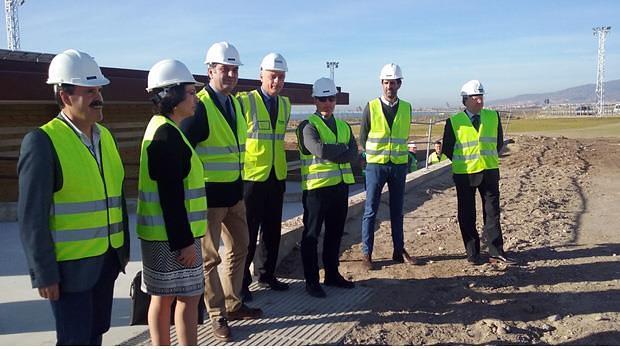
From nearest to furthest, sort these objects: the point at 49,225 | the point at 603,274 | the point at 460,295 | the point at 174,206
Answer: the point at 49,225, the point at 174,206, the point at 460,295, the point at 603,274

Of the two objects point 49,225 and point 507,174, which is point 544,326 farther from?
point 507,174

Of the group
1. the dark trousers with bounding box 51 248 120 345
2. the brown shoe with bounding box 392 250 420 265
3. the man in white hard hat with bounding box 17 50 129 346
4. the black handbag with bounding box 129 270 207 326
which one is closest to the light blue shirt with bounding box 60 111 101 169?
the man in white hard hat with bounding box 17 50 129 346

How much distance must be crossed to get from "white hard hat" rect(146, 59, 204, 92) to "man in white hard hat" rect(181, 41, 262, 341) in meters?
0.65

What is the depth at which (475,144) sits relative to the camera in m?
5.71

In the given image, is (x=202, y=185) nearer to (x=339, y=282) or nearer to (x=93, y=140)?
(x=93, y=140)

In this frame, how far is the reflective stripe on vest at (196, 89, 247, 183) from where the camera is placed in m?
3.73

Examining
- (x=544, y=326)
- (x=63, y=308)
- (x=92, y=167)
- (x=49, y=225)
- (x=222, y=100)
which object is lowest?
(x=544, y=326)

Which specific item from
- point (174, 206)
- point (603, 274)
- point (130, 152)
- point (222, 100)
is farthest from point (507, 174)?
point (174, 206)

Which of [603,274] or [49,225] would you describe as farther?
[603,274]

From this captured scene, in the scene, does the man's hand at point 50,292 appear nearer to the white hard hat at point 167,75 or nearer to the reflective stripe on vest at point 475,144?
the white hard hat at point 167,75

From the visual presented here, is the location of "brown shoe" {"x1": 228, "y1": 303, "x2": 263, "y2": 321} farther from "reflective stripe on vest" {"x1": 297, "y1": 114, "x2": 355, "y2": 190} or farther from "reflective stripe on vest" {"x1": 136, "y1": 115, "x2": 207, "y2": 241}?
"reflective stripe on vest" {"x1": 136, "y1": 115, "x2": 207, "y2": 241}

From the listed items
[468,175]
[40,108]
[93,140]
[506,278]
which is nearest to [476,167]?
[468,175]

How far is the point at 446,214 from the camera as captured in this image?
8.13 metres

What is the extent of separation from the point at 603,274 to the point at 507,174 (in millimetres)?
7276
